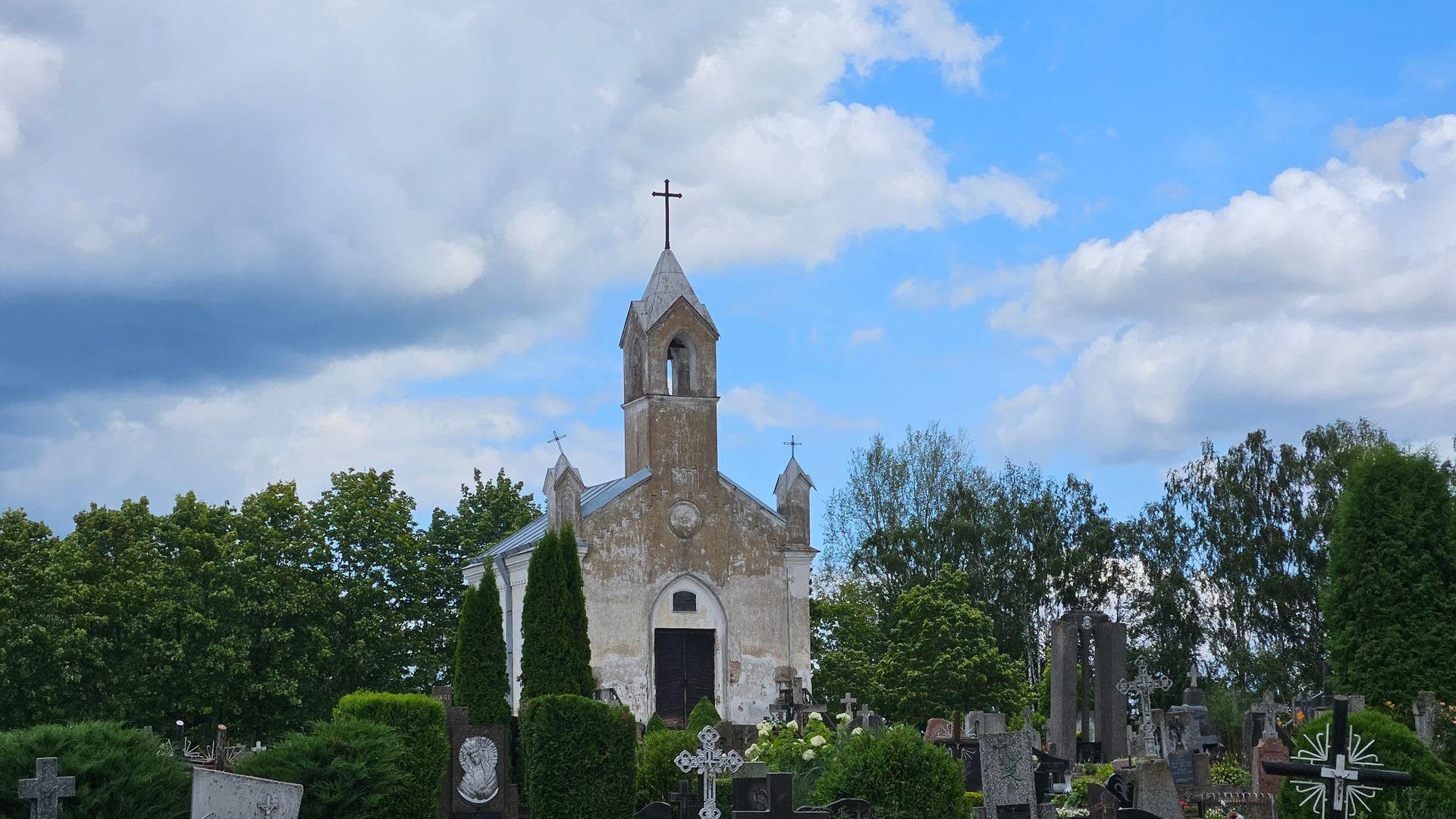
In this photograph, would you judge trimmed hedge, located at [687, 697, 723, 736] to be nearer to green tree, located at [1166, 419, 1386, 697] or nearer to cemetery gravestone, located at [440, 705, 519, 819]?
cemetery gravestone, located at [440, 705, 519, 819]

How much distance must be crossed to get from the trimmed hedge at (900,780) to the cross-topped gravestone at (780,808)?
97 centimetres

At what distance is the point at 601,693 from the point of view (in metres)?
32.1

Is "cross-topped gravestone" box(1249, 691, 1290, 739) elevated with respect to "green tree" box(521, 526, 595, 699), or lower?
lower

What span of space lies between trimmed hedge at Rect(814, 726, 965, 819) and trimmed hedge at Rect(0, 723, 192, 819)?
22.8ft

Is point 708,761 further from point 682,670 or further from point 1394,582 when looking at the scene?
point 682,670

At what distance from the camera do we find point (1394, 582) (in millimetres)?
22953

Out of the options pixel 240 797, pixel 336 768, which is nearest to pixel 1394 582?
pixel 336 768

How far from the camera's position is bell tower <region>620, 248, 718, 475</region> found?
1367 inches

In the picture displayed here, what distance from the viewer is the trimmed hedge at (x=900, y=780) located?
1634 centimetres

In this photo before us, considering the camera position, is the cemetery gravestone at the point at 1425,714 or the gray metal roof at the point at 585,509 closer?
the cemetery gravestone at the point at 1425,714

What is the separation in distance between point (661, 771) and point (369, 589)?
20.6m

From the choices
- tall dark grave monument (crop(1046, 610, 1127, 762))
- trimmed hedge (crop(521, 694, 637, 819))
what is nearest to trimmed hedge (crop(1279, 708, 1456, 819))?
trimmed hedge (crop(521, 694, 637, 819))

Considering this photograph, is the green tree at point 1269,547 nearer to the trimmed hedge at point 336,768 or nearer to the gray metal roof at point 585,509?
the gray metal roof at point 585,509

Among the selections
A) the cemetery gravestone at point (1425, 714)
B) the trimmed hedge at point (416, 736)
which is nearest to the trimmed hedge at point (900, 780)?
the trimmed hedge at point (416, 736)
